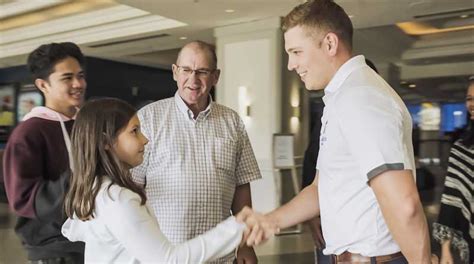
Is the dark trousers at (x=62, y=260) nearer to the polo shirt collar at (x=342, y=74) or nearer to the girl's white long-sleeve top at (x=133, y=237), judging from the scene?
the girl's white long-sleeve top at (x=133, y=237)

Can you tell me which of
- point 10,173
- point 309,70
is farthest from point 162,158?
point 309,70

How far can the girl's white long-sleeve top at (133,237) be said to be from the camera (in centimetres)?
136

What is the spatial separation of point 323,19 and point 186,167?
960mm

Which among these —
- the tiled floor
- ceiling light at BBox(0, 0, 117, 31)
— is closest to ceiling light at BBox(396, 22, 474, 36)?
the tiled floor

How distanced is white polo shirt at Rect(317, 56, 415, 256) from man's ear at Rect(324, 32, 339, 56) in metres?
0.06

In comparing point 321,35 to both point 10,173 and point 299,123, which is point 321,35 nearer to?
point 10,173

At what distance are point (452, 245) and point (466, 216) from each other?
0.56ft

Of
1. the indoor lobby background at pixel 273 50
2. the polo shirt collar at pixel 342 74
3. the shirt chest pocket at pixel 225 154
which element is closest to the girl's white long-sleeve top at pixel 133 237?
the polo shirt collar at pixel 342 74

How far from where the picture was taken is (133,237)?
4.46ft

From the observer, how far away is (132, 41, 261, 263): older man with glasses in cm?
215

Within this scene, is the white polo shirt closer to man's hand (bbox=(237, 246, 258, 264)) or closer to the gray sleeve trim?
the gray sleeve trim

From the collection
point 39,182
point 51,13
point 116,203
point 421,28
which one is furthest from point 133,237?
point 51,13

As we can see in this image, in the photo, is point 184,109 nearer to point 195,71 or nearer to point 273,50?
point 195,71

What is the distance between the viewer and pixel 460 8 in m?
7.00
